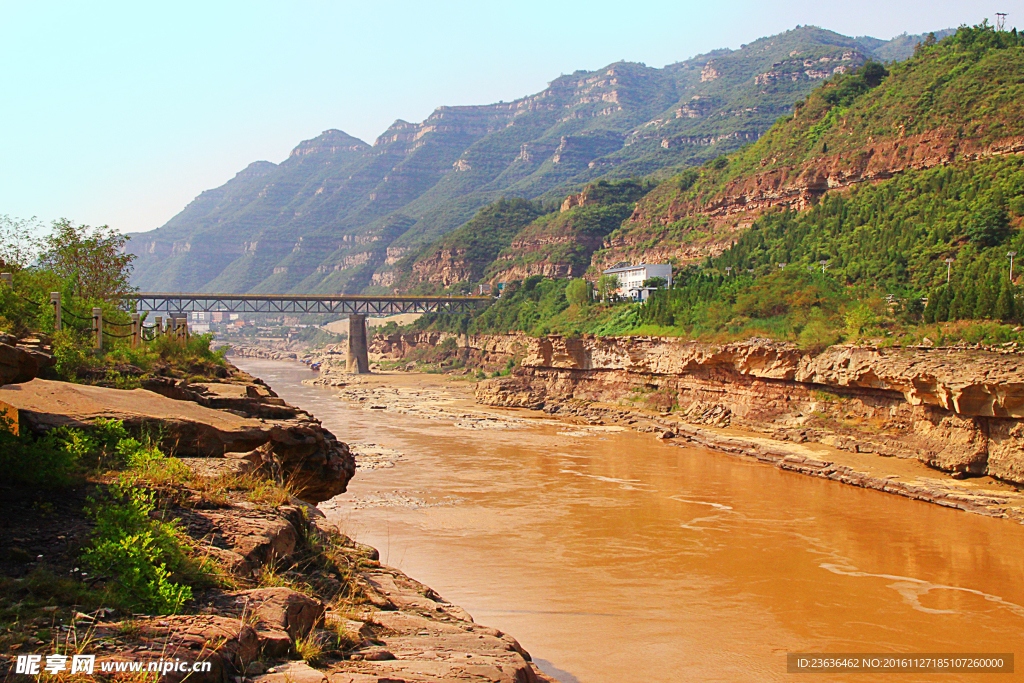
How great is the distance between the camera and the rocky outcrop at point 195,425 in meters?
9.32

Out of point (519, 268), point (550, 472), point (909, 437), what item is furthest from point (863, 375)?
point (519, 268)

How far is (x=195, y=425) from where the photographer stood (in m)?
10.4

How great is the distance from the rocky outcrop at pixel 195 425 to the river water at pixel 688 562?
4.91 metres

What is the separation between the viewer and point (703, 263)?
71.0 metres

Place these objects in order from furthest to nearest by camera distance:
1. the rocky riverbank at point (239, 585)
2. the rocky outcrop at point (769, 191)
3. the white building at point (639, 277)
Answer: the white building at point (639, 277)
the rocky outcrop at point (769, 191)
the rocky riverbank at point (239, 585)

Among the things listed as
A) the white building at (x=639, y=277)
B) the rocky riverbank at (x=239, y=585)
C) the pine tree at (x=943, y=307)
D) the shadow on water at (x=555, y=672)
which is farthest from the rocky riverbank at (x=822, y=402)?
the rocky riverbank at (x=239, y=585)

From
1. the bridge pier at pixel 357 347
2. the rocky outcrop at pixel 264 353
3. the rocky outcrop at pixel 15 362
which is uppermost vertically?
the rocky outcrop at pixel 15 362

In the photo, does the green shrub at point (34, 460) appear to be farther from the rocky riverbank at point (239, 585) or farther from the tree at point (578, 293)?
the tree at point (578, 293)

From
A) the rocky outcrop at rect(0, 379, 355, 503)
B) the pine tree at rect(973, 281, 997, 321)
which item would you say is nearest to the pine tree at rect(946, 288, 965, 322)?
the pine tree at rect(973, 281, 997, 321)

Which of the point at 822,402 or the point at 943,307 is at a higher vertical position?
the point at 943,307

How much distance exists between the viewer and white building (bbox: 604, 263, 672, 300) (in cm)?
6944

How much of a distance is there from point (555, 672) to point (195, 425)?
7.47m

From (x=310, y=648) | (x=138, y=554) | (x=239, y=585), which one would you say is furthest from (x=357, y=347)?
(x=310, y=648)

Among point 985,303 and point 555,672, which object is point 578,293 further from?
point 555,672
